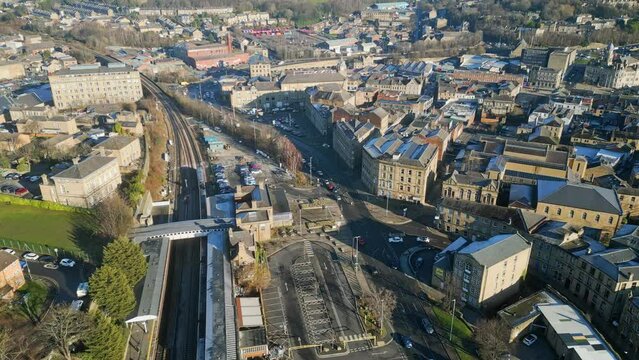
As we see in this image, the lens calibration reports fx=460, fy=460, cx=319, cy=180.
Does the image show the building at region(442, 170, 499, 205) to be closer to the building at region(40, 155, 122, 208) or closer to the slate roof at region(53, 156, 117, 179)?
the building at region(40, 155, 122, 208)

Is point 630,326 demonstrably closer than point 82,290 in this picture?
Yes

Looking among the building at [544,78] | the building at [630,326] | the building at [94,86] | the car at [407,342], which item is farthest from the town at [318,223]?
the building at [544,78]

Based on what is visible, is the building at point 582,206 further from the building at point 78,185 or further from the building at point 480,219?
the building at point 78,185

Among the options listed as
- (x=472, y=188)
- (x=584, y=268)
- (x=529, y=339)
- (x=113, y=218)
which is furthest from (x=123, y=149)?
(x=584, y=268)

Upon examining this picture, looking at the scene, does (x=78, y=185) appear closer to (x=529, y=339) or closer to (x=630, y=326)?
(x=529, y=339)

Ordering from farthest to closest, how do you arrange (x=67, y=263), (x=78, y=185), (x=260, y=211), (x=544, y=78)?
(x=544, y=78), (x=78, y=185), (x=260, y=211), (x=67, y=263)

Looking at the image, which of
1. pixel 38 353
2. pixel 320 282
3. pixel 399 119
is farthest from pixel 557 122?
pixel 38 353

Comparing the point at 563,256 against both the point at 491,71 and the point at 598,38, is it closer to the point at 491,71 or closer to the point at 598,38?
the point at 491,71
